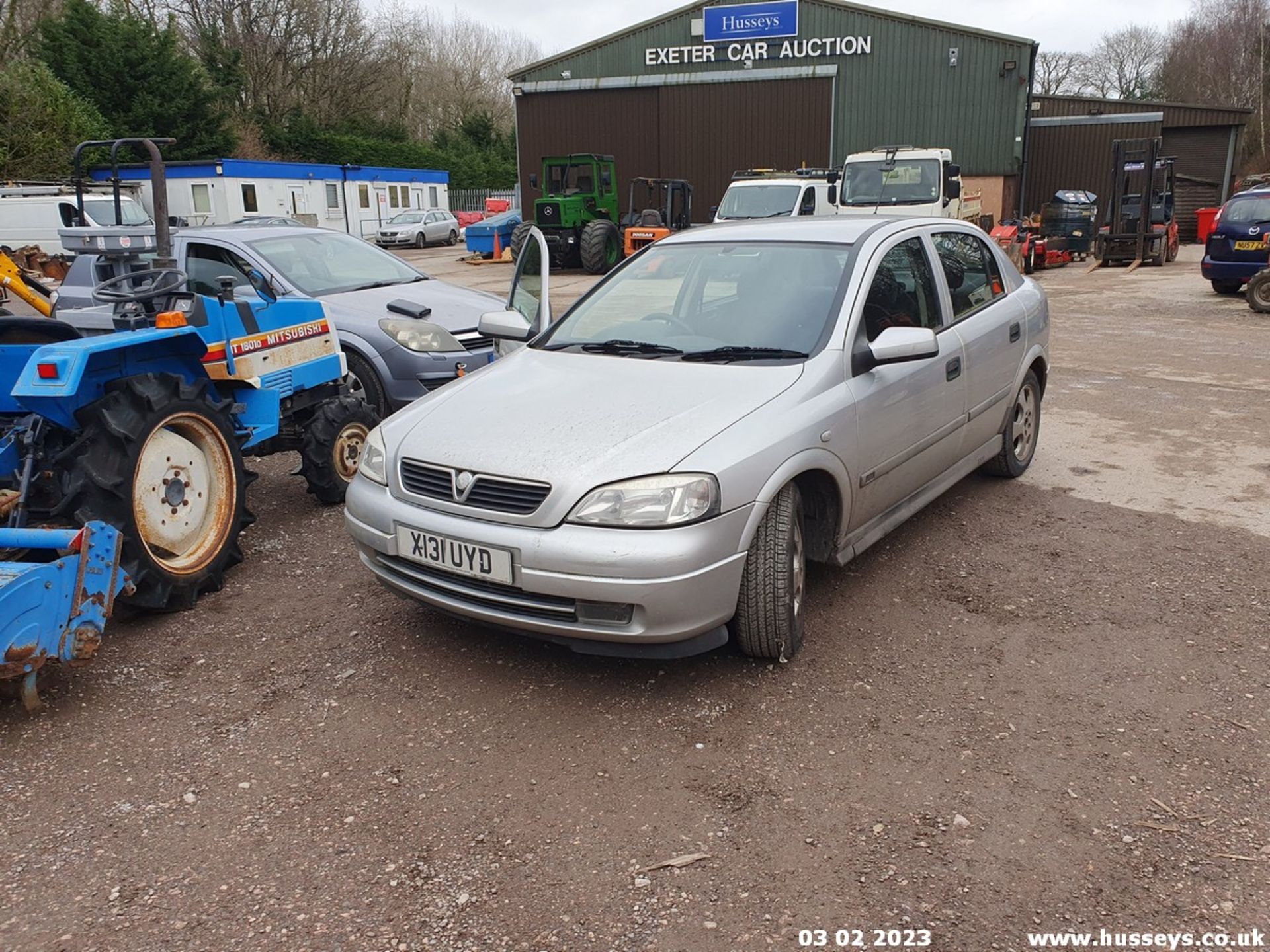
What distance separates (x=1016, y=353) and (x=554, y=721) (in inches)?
143

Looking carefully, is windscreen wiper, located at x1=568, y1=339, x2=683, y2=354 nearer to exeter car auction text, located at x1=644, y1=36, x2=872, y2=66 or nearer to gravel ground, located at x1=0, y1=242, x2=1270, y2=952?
gravel ground, located at x1=0, y1=242, x2=1270, y2=952

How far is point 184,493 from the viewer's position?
4.46 m

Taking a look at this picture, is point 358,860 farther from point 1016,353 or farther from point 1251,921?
point 1016,353

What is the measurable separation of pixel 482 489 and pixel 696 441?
0.77m

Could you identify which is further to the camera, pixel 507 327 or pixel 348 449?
pixel 348 449

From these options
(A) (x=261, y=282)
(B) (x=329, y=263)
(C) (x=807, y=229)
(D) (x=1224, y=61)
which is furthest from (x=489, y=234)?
(D) (x=1224, y=61)

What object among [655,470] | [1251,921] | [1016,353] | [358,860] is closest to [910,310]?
[1016,353]

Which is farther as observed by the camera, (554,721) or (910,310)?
(910,310)

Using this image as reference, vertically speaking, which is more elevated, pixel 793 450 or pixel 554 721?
pixel 793 450

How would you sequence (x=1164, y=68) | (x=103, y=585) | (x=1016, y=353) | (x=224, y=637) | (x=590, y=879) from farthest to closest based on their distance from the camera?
(x=1164, y=68)
(x=1016, y=353)
(x=224, y=637)
(x=103, y=585)
(x=590, y=879)

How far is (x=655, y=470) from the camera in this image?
3314mm

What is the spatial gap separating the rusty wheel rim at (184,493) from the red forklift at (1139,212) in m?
21.6
